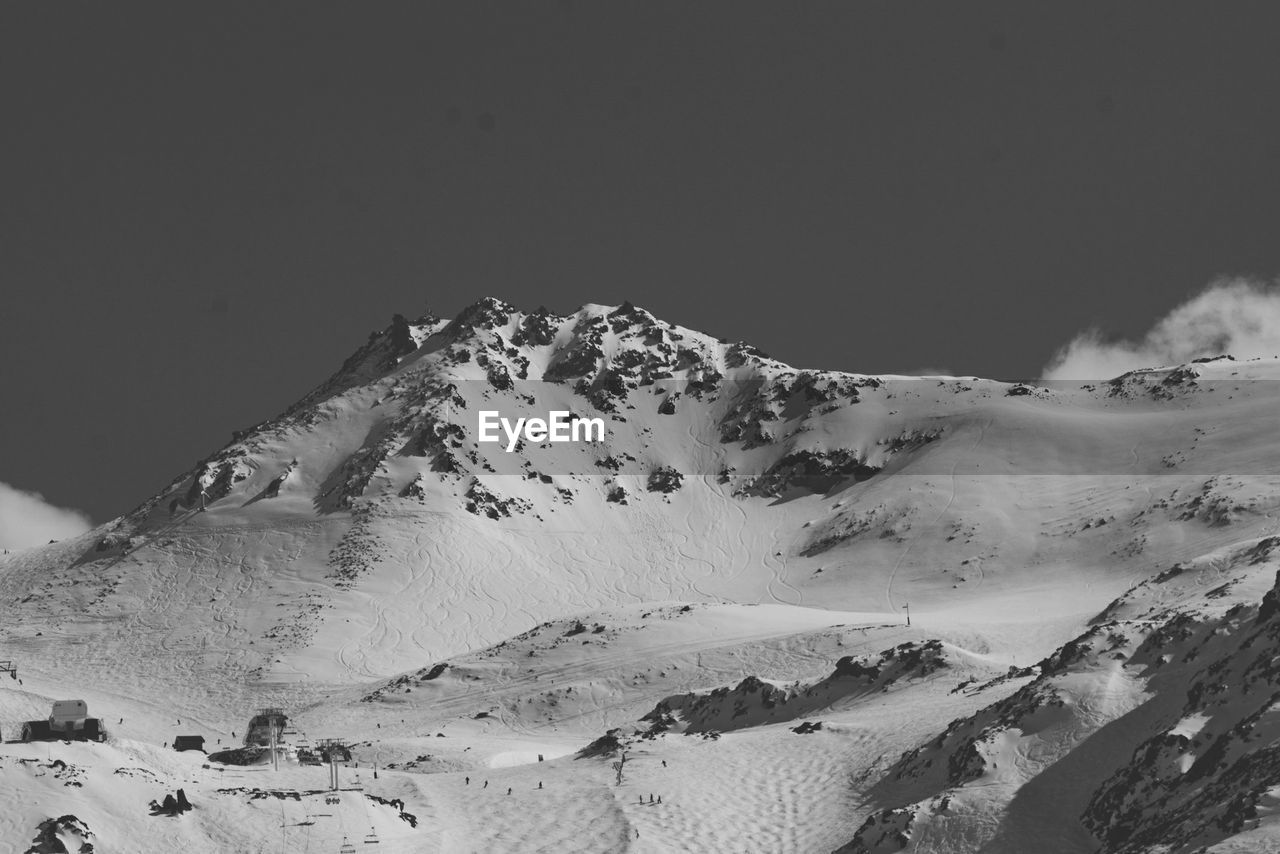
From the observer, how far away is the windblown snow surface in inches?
1897

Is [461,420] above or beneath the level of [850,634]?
above

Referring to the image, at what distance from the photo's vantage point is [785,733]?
61.8m

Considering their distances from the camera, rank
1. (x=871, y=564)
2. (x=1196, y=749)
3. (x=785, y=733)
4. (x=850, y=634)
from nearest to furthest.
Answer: (x=1196, y=749) → (x=785, y=733) → (x=850, y=634) → (x=871, y=564)

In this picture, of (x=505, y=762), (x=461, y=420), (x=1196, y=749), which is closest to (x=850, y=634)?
(x=505, y=762)

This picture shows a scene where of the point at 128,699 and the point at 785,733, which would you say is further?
the point at 128,699

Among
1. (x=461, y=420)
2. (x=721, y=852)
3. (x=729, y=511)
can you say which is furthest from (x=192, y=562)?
(x=721, y=852)

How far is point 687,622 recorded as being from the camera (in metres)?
103

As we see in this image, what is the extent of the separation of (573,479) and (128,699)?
72.0 metres

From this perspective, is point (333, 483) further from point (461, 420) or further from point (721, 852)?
point (721, 852)

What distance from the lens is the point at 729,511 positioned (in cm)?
16562

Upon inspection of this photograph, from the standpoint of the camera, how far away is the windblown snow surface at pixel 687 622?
158 ft

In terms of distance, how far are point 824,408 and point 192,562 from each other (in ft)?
251

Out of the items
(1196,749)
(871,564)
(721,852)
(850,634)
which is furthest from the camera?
(871,564)

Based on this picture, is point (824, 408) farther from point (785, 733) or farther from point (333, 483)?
point (785, 733)
